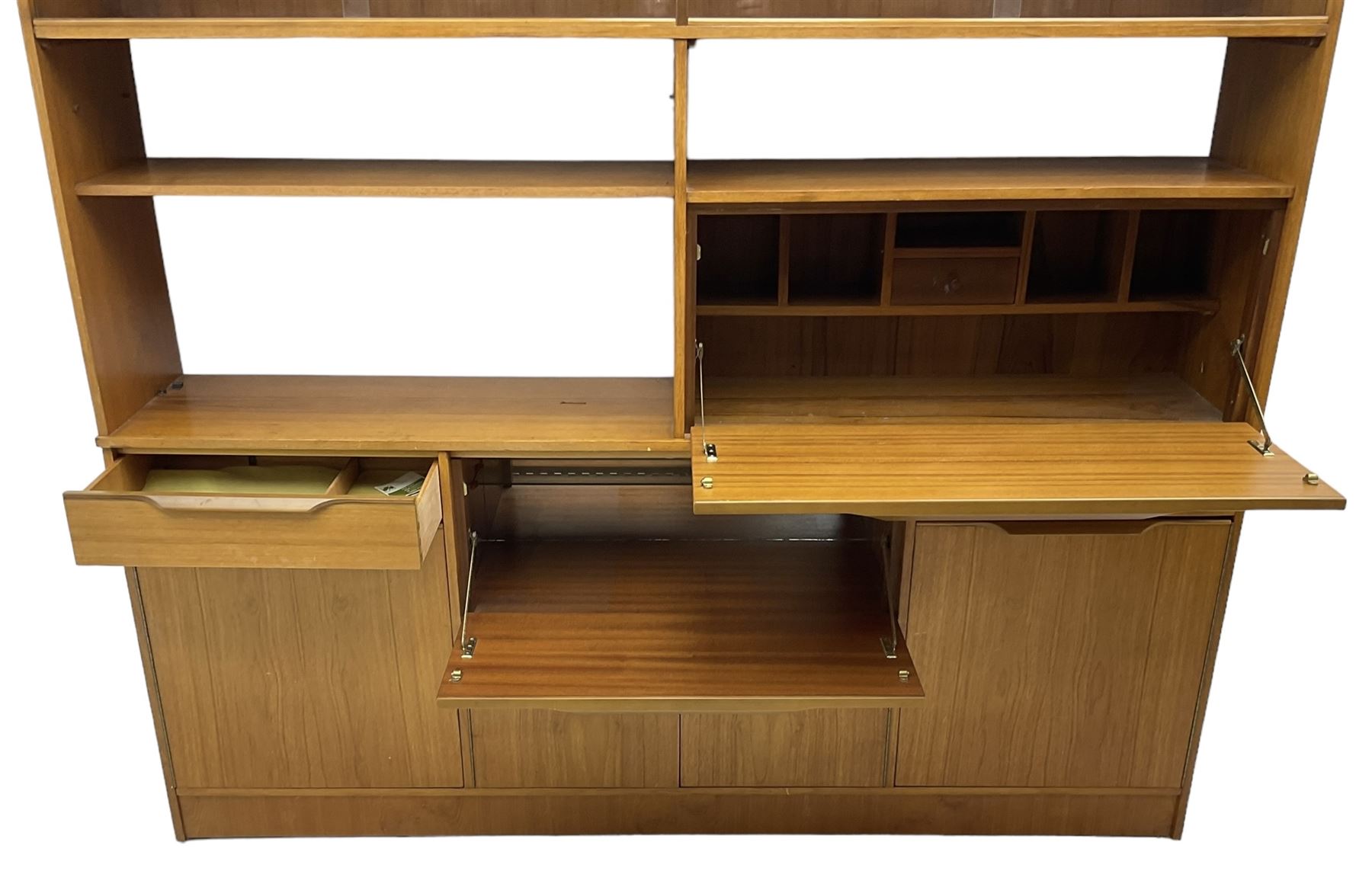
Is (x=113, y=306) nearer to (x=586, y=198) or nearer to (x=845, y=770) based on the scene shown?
(x=586, y=198)

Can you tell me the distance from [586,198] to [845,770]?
5.02ft

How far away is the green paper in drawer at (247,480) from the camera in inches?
102

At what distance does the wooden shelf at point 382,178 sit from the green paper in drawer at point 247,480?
66 cm

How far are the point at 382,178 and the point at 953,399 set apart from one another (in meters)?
1.34

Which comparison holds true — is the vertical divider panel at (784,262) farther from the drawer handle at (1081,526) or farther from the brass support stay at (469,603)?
the brass support stay at (469,603)

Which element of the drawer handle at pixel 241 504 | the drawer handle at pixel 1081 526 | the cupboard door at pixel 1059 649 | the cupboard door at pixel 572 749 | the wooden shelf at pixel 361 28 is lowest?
the cupboard door at pixel 572 749

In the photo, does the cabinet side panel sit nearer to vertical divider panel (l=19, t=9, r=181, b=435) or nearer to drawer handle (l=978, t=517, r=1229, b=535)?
drawer handle (l=978, t=517, r=1229, b=535)

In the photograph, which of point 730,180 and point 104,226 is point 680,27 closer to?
point 730,180

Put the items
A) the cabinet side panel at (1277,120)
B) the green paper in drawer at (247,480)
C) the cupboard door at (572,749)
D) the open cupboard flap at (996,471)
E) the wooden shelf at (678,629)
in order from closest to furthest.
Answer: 1. the open cupboard flap at (996,471)
2. the cabinet side panel at (1277,120)
3. the wooden shelf at (678,629)
4. the green paper in drawer at (247,480)
5. the cupboard door at (572,749)

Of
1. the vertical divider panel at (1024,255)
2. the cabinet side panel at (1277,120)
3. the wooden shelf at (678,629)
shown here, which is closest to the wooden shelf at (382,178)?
the vertical divider panel at (1024,255)

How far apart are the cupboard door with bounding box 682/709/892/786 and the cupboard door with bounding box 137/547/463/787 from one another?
0.60 metres

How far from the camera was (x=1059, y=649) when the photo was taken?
266 cm

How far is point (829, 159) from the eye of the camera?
2566 mm

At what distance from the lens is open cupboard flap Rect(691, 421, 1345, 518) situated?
6.83ft
